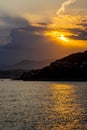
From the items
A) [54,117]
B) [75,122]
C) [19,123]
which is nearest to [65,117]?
[54,117]

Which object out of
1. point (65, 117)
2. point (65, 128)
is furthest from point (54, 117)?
point (65, 128)

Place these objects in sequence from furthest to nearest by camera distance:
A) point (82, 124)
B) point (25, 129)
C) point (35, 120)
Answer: point (35, 120), point (82, 124), point (25, 129)

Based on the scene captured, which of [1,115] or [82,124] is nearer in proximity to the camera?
[82,124]

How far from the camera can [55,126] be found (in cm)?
6519

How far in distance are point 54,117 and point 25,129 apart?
15760 millimetres

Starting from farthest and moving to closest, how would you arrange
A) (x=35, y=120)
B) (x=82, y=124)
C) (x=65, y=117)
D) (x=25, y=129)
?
1. (x=65, y=117)
2. (x=35, y=120)
3. (x=82, y=124)
4. (x=25, y=129)

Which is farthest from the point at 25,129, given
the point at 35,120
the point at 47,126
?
the point at 35,120

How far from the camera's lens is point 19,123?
222ft

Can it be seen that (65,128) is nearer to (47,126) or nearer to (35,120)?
(47,126)

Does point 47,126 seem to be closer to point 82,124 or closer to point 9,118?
point 82,124

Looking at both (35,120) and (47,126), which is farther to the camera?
(35,120)

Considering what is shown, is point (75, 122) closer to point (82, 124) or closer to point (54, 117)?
point (82, 124)

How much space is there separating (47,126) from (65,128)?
3489 mm

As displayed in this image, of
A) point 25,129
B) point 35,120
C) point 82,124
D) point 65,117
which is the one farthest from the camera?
point 65,117
